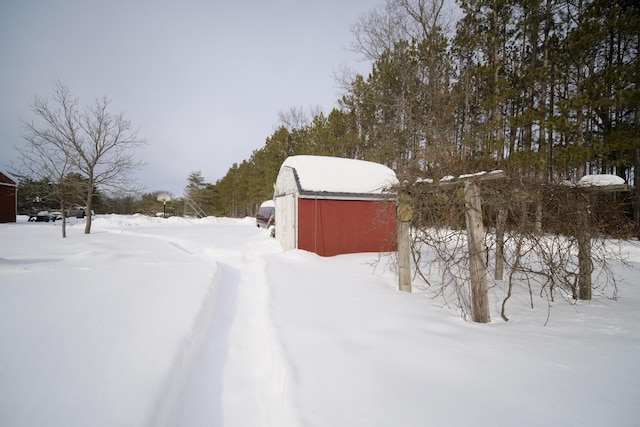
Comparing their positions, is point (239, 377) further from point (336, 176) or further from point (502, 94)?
point (502, 94)

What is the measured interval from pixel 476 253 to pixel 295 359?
2.93 m

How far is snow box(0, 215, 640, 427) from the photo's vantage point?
1.81 meters

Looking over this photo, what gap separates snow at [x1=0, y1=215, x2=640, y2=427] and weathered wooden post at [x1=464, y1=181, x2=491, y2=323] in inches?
11.2

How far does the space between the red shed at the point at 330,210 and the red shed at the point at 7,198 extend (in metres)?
26.7

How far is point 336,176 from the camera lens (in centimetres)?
972

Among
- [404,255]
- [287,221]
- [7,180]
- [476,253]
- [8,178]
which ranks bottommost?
[404,255]

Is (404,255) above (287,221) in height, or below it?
below

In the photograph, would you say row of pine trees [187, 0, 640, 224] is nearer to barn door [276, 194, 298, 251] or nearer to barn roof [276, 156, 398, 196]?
barn roof [276, 156, 398, 196]

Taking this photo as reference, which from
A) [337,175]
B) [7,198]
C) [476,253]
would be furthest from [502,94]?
[7,198]

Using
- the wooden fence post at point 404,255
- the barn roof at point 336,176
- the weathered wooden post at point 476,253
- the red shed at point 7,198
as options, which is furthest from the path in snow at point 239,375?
the red shed at point 7,198

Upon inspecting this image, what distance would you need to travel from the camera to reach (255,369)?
2660 millimetres

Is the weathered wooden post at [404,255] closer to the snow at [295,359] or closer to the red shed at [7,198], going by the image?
the snow at [295,359]

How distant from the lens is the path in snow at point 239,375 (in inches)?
80.1

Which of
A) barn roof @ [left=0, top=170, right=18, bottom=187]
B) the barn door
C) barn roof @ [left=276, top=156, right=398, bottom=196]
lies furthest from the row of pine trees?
barn roof @ [left=0, top=170, right=18, bottom=187]
